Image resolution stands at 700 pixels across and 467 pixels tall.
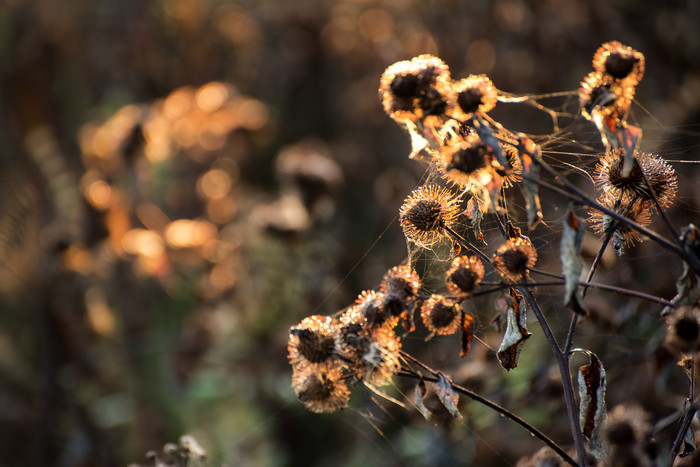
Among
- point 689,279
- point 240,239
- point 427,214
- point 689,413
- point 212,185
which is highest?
point 212,185

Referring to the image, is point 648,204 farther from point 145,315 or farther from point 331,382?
point 145,315

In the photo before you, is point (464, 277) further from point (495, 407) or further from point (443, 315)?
point (495, 407)

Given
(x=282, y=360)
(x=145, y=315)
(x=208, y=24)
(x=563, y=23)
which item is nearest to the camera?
(x=282, y=360)

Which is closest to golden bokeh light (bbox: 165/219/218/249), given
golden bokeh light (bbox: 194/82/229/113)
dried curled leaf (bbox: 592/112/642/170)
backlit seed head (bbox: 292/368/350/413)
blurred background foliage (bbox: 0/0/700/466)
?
blurred background foliage (bbox: 0/0/700/466)

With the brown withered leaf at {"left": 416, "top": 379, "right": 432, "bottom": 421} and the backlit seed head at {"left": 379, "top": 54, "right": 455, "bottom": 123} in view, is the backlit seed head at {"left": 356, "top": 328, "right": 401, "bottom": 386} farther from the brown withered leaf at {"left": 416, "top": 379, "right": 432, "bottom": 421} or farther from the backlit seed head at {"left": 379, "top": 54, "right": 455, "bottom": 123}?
the backlit seed head at {"left": 379, "top": 54, "right": 455, "bottom": 123}

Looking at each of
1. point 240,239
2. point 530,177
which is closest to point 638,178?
point 530,177

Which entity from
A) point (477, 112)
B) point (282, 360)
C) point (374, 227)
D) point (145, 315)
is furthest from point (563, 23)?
point (145, 315)
